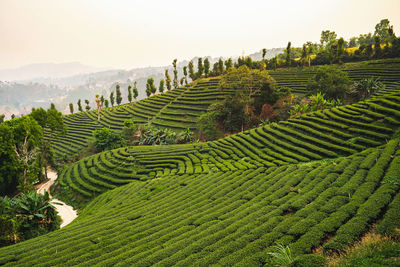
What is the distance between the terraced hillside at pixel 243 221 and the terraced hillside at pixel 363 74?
28.8m

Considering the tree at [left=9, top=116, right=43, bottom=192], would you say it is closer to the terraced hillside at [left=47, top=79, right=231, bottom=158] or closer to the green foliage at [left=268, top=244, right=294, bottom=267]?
the terraced hillside at [left=47, top=79, right=231, bottom=158]


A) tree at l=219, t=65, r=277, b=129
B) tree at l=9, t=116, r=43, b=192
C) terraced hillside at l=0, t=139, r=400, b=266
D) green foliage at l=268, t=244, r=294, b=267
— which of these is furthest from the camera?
tree at l=219, t=65, r=277, b=129

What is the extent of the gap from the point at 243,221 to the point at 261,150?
554 inches

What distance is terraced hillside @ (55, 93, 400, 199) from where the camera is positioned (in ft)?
62.0

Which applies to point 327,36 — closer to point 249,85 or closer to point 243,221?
point 249,85

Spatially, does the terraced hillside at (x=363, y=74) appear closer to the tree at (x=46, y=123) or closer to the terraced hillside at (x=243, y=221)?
the terraced hillside at (x=243, y=221)

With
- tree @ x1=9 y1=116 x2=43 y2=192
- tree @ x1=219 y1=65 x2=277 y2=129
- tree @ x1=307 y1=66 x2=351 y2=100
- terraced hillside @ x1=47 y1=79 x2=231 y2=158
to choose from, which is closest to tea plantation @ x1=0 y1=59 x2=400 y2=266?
tree @ x1=9 y1=116 x2=43 y2=192

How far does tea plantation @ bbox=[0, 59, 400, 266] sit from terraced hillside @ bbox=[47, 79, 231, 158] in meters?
16.8

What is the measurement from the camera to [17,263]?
9.69m

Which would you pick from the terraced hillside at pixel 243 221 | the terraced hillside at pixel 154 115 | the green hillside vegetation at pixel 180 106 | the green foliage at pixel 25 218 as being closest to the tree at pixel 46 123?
the green hillside vegetation at pixel 180 106

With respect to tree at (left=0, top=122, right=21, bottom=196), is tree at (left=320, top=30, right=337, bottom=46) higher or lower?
higher

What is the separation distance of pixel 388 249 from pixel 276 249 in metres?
3.21

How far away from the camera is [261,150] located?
2306 centimetres

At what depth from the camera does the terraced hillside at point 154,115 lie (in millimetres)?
45188
